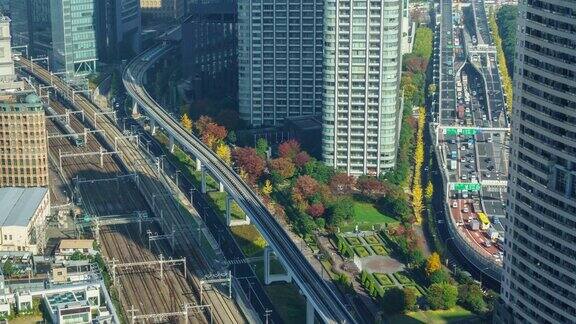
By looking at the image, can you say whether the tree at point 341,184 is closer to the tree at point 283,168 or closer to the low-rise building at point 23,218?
the tree at point 283,168

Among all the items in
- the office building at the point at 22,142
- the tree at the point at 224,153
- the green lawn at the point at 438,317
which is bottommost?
the green lawn at the point at 438,317

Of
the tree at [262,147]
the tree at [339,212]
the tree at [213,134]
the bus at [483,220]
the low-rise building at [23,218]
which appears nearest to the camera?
the low-rise building at [23,218]

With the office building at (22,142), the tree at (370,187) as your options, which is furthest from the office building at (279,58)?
the office building at (22,142)

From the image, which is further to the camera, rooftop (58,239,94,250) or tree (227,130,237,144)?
tree (227,130,237,144)

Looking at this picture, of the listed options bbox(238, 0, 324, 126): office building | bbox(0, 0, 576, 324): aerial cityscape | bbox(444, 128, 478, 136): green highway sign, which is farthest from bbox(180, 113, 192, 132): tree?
bbox(444, 128, 478, 136): green highway sign

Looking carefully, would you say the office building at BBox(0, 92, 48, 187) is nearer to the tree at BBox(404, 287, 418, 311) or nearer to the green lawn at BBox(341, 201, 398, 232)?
the green lawn at BBox(341, 201, 398, 232)
